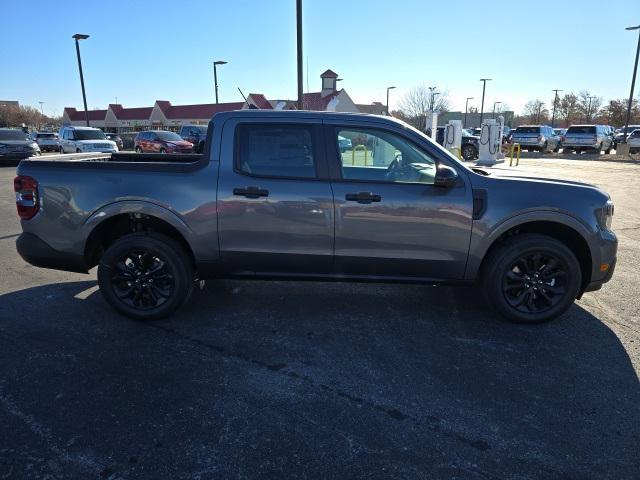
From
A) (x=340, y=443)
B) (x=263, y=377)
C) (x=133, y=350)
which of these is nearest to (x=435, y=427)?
(x=340, y=443)

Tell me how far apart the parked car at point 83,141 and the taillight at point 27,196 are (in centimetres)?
1941

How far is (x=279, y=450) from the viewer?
2.59 metres

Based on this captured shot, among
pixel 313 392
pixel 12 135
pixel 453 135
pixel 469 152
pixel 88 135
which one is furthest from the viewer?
pixel 469 152

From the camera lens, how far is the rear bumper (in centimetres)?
429

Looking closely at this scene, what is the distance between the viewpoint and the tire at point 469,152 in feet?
89.7

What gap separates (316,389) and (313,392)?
0.04 meters

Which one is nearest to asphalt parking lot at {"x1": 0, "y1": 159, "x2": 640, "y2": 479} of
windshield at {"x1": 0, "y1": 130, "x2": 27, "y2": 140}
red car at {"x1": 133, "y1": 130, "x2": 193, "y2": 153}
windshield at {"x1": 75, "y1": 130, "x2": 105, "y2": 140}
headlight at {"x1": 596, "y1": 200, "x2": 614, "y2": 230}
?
headlight at {"x1": 596, "y1": 200, "x2": 614, "y2": 230}

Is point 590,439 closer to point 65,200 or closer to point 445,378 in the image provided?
point 445,378

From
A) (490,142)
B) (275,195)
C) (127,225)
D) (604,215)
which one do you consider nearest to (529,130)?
(490,142)

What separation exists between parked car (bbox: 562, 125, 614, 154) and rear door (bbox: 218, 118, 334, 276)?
33183mm

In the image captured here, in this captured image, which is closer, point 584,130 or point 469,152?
point 469,152

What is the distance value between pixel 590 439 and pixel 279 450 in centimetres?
178

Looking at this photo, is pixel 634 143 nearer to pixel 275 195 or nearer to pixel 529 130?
pixel 529 130

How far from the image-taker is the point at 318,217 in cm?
405
